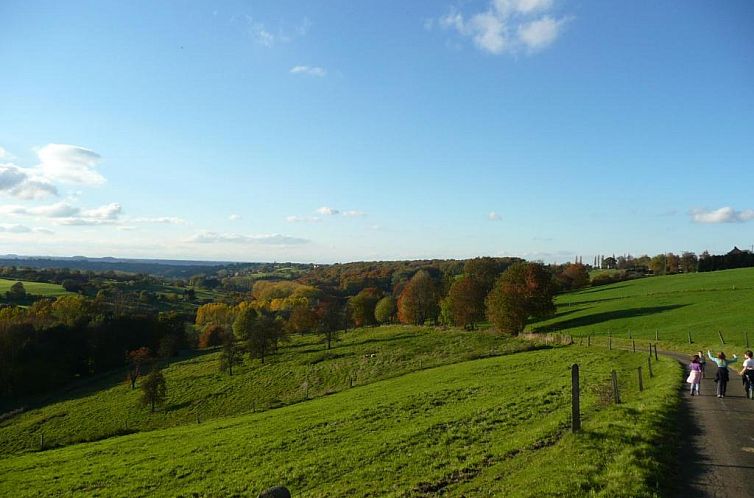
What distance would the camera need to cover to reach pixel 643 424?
49.5 feet

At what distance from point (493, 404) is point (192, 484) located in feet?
50.4

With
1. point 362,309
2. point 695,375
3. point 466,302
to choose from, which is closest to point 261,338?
point 466,302

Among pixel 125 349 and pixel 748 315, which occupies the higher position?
pixel 748 315

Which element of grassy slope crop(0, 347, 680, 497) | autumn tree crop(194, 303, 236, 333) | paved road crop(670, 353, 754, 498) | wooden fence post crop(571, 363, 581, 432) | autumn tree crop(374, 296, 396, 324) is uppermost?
wooden fence post crop(571, 363, 581, 432)

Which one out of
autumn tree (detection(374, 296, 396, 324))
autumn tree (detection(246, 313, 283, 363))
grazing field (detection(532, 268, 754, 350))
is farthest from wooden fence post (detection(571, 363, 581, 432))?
autumn tree (detection(374, 296, 396, 324))

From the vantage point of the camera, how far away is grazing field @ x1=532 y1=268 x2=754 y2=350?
4738 centimetres

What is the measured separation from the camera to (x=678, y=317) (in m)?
60.7

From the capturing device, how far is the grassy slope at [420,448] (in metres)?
12.7

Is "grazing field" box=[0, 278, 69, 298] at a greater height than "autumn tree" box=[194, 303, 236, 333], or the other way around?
"grazing field" box=[0, 278, 69, 298]

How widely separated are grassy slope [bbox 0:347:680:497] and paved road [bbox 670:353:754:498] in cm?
75

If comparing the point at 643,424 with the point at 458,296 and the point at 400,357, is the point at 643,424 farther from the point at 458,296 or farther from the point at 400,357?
the point at 458,296

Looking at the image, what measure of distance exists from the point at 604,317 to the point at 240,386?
56.3 meters

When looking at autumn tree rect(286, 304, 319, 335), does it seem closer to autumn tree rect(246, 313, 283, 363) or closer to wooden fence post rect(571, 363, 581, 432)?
autumn tree rect(246, 313, 283, 363)

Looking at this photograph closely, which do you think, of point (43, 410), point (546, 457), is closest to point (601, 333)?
point (546, 457)
